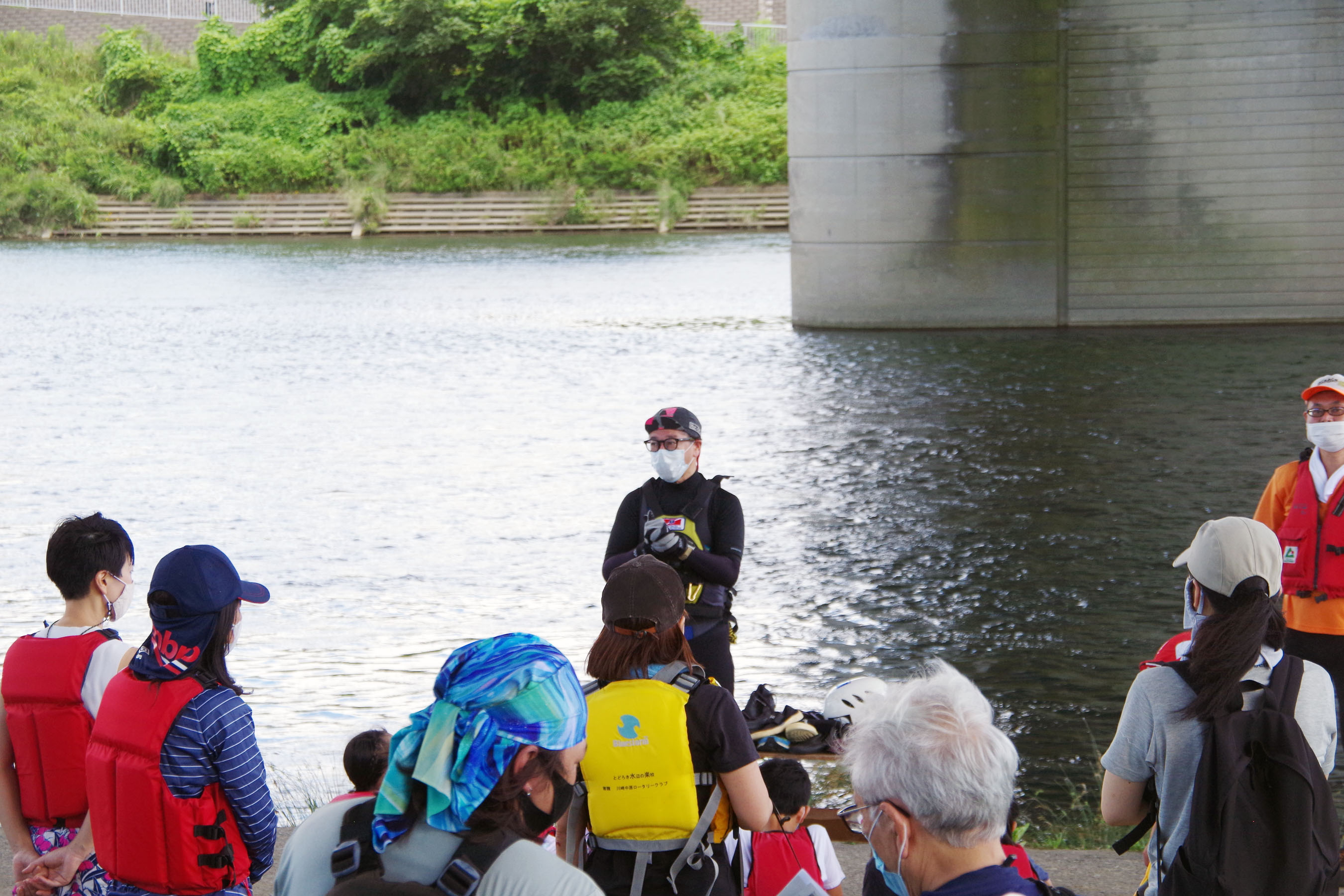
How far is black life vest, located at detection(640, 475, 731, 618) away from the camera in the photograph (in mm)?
5766

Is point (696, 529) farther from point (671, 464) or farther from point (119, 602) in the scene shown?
point (119, 602)

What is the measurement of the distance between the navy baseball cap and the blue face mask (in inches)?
57.7

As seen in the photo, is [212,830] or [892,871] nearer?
[892,871]

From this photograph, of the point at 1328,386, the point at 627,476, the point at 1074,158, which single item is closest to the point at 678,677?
Result: the point at 1328,386

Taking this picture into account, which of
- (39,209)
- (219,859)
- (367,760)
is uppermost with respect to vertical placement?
(39,209)

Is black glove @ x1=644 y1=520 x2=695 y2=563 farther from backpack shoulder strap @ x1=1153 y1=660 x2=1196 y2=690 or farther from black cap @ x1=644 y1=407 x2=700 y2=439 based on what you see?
backpack shoulder strap @ x1=1153 y1=660 x2=1196 y2=690

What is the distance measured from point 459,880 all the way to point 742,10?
86.9 metres

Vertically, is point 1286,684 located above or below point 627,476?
above

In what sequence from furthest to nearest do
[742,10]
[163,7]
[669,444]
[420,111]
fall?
[163,7] → [742,10] → [420,111] → [669,444]

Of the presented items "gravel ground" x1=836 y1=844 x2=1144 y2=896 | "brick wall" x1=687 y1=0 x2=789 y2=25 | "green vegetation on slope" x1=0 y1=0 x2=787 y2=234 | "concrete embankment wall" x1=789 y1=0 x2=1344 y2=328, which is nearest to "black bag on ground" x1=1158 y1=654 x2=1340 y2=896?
"gravel ground" x1=836 y1=844 x2=1144 y2=896

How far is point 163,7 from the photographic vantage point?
86688mm

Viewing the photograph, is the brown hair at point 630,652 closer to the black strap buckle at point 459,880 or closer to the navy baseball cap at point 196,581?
the navy baseball cap at point 196,581

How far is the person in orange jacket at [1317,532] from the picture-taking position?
571 centimetres

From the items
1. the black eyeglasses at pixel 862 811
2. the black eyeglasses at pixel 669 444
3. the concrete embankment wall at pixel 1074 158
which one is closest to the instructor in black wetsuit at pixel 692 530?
the black eyeglasses at pixel 669 444
